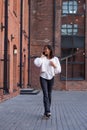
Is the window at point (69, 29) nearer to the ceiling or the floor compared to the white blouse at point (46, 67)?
nearer to the ceiling

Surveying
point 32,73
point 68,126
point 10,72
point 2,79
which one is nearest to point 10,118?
point 68,126

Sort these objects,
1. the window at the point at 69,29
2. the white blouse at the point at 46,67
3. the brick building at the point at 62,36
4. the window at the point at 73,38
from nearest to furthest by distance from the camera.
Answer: the white blouse at the point at 46,67, the brick building at the point at 62,36, the window at the point at 73,38, the window at the point at 69,29

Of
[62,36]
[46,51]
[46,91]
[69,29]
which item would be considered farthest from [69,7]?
[46,91]

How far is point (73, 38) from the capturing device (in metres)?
38.2

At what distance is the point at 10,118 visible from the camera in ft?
34.5

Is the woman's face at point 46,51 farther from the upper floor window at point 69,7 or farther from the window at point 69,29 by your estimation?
the upper floor window at point 69,7

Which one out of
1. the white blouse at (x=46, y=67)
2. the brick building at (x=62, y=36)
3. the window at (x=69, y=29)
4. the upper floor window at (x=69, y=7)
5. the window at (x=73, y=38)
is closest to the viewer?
the white blouse at (x=46, y=67)

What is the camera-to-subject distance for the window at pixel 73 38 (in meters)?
37.9

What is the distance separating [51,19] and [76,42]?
2.88 metres

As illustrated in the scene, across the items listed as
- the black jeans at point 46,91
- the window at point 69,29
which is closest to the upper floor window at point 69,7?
the window at point 69,29

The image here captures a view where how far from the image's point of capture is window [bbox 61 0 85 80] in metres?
37.9

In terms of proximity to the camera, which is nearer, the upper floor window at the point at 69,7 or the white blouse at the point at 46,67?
the white blouse at the point at 46,67

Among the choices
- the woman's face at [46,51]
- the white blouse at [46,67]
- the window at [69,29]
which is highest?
the window at [69,29]

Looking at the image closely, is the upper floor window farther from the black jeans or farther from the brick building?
the black jeans
